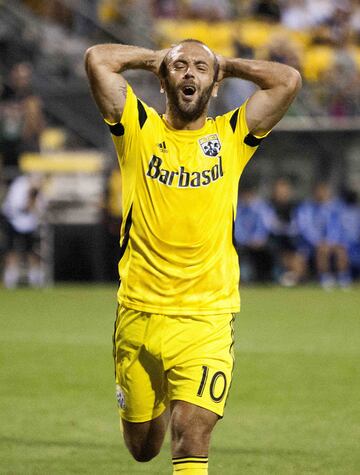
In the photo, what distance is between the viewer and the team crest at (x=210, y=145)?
5664 mm

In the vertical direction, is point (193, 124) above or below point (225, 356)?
above

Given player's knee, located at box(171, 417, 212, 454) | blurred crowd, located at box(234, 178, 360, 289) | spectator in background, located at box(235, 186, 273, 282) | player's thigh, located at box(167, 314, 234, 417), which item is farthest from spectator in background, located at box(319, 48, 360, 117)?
player's knee, located at box(171, 417, 212, 454)

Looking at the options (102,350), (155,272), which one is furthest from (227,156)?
(102,350)

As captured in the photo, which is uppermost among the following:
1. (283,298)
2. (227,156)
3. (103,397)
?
(227,156)

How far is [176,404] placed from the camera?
18.0 feet

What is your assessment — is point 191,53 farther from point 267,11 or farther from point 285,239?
point 267,11

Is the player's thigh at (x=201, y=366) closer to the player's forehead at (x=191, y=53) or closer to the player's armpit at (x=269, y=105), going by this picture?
A: the player's armpit at (x=269, y=105)

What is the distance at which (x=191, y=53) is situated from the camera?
554 centimetres

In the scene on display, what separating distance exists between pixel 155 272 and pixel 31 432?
320 centimetres

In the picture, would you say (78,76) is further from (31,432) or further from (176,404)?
A: (176,404)

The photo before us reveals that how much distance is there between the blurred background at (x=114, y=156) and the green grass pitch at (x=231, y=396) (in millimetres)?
4391

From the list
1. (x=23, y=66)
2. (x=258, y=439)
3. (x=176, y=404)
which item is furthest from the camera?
(x=23, y=66)

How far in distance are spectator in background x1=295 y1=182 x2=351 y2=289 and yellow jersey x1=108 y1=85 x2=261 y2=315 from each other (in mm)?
16310

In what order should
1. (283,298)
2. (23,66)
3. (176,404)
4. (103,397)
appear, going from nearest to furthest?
(176,404)
(103,397)
(283,298)
(23,66)
